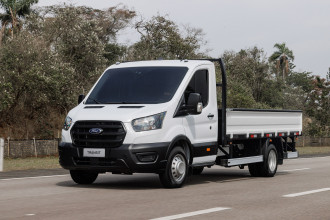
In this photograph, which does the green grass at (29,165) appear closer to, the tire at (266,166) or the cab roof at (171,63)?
the cab roof at (171,63)

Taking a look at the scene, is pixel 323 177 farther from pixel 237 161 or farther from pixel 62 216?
pixel 62 216

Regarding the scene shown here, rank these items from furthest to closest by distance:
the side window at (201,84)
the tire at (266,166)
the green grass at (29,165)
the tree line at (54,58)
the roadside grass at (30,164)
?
the tree line at (54,58) < the roadside grass at (30,164) < the green grass at (29,165) < the tire at (266,166) < the side window at (201,84)

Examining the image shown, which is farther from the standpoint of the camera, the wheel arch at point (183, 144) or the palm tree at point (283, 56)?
the palm tree at point (283, 56)

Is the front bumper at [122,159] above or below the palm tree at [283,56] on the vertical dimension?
below

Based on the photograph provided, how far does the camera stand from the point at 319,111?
61.6 metres

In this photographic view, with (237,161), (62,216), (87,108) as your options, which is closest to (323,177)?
(237,161)

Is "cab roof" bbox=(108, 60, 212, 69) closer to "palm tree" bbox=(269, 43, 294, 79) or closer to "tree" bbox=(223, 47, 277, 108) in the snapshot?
"tree" bbox=(223, 47, 277, 108)

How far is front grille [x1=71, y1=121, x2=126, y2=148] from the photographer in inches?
452

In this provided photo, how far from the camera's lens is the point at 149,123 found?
1159cm

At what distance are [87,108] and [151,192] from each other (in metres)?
2.11

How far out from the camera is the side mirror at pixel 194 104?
1217 cm

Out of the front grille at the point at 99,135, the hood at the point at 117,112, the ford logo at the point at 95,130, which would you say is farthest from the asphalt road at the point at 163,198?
the hood at the point at 117,112

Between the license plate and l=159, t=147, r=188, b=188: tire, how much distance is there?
3.91 feet

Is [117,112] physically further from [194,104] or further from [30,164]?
[30,164]
